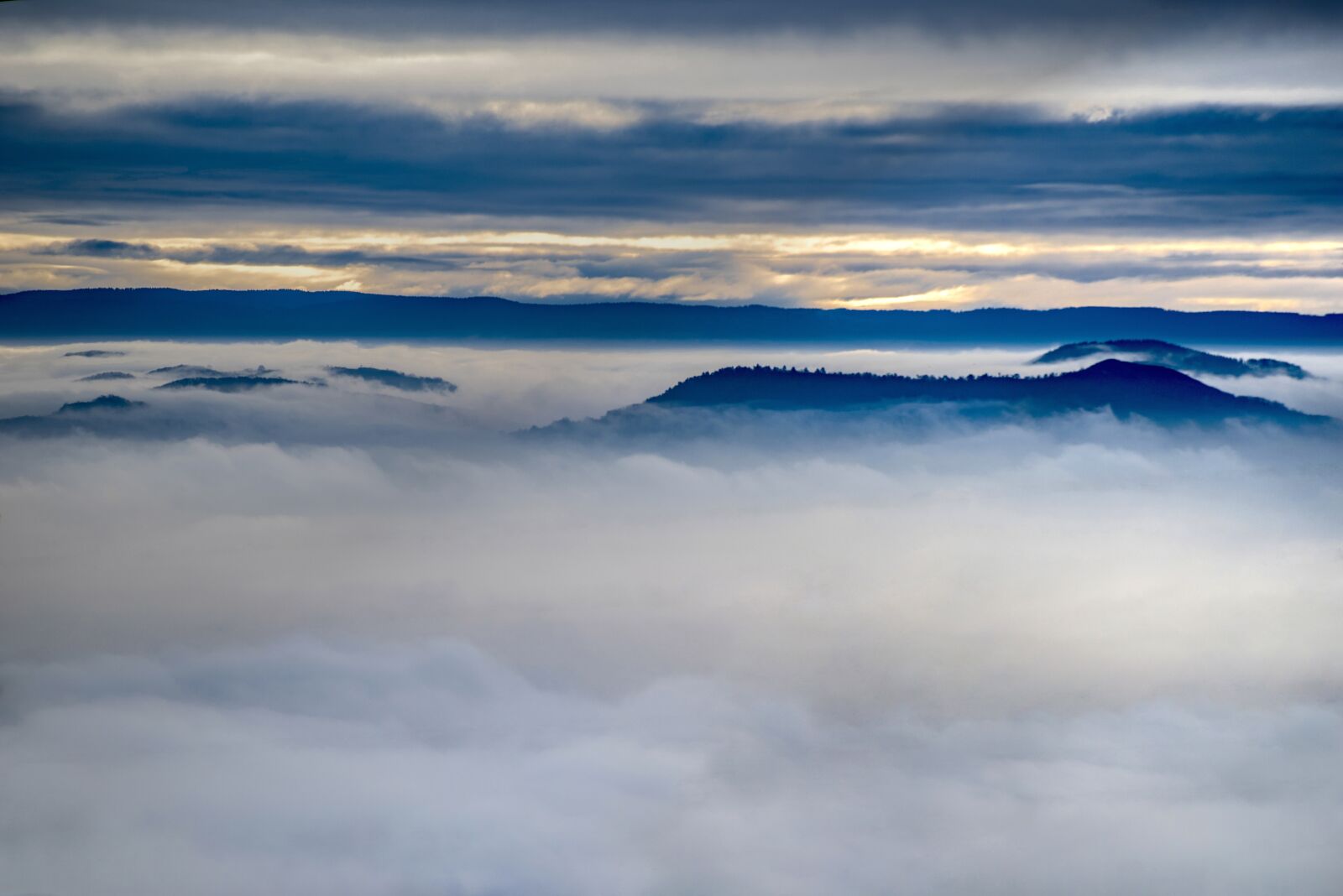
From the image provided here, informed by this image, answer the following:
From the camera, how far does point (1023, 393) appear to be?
98250 millimetres

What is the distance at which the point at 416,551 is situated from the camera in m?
123

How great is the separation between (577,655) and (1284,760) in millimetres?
54220

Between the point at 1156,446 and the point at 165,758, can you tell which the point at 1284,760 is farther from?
the point at 165,758

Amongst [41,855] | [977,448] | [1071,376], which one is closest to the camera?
[41,855]

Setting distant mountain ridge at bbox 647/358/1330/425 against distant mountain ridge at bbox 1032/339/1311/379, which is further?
distant mountain ridge at bbox 647/358/1330/425

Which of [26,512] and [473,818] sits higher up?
[26,512]

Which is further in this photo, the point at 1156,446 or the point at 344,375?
the point at 1156,446

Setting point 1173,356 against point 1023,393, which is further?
point 1023,393

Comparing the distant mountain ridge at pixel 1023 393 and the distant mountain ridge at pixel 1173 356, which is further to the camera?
the distant mountain ridge at pixel 1023 393

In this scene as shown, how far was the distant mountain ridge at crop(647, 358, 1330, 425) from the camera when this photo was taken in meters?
94.2

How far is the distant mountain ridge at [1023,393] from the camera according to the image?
9425cm

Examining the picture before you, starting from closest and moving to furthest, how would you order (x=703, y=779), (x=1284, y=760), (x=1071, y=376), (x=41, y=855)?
(x=41, y=855)
(x=1284, y=760)
(x=703, y=779)
(x=1071, y=376)

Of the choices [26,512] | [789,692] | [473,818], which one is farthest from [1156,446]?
[26,512]

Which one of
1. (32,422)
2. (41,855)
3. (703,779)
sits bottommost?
(703,779)
